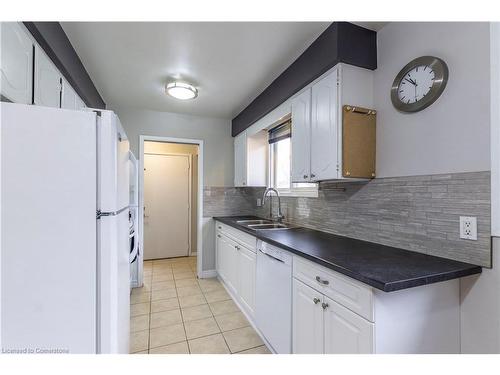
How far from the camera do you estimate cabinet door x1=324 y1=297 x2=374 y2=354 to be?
3.40 feet

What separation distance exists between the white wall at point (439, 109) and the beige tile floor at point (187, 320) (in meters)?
1.76

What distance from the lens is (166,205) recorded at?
4.36 m

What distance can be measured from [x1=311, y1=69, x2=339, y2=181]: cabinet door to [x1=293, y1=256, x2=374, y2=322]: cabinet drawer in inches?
25.2

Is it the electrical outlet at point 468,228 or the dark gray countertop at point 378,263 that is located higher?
the electrical outlet at point 468,228

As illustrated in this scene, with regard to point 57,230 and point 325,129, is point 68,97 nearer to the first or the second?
point 57,230

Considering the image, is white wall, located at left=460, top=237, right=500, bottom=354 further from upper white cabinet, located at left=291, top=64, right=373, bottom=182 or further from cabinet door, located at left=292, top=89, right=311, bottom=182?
cabinet door, located at left=292, top=89, right=311, bottom=182

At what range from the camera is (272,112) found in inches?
98.0

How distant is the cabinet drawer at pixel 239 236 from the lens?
7.19ft

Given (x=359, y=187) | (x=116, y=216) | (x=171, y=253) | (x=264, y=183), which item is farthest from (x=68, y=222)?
(x=171, y=253)

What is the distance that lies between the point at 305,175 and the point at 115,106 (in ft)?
8.80

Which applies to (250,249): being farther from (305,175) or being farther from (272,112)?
(272,112)

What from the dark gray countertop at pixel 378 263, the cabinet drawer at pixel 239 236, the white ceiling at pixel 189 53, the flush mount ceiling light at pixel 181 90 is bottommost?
the cabinet drawer at pixel 239 236

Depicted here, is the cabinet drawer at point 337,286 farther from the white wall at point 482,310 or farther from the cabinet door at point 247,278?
the cabinet door at point 247,278

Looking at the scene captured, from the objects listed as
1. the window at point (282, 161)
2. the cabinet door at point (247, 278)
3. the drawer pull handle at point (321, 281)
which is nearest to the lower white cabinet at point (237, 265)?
the cabinet door at point (247, 278)
